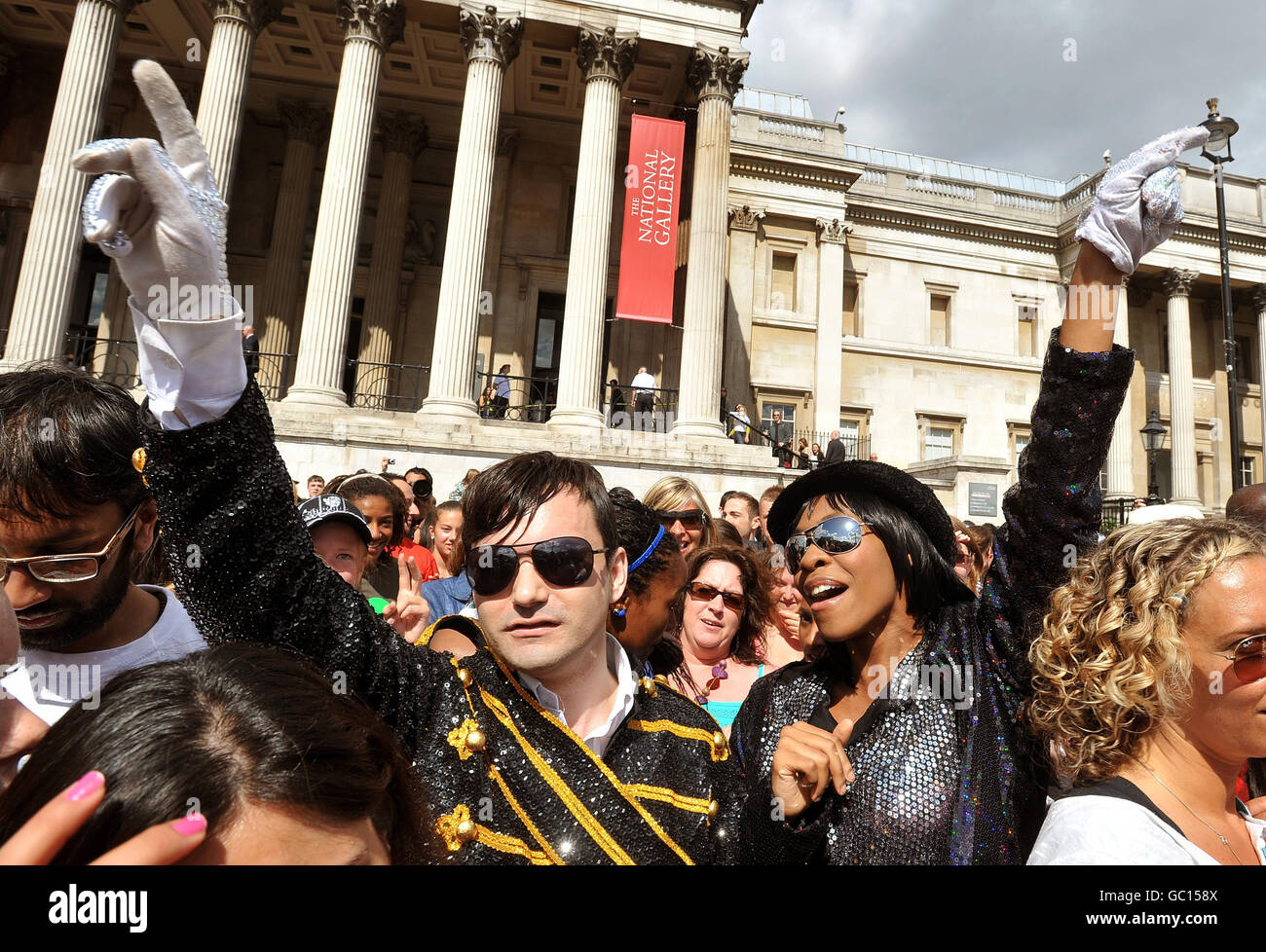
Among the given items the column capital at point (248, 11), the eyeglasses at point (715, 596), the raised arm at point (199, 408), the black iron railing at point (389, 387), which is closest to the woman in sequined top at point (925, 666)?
the raised arm at point (199, 408)

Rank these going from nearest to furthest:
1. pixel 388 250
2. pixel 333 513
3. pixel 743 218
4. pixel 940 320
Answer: pixel 333 513 < pixel 388 250 < pixel 743 218 < pixel 940 320

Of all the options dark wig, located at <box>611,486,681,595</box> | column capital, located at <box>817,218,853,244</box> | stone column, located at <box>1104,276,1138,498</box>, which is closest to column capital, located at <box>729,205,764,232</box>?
column capital, located at <box>817,218,853,244</box>

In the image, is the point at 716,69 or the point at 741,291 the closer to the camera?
the point at 716,69

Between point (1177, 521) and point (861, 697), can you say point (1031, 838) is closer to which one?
point (861, 697)

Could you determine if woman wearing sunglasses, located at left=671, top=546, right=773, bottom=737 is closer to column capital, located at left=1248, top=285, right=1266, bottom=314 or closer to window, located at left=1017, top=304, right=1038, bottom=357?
window, located at left=1017, top=304, right=1038, bottom=357

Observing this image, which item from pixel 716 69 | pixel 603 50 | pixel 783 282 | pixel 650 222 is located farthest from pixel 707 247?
pixel 783 282

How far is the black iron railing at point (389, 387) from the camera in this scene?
772 inches

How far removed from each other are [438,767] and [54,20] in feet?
80.9

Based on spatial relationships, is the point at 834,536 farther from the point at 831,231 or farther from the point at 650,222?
the point at 831,231

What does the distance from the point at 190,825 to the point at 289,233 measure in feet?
72.1

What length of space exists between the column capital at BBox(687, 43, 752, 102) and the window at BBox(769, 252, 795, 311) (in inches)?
351

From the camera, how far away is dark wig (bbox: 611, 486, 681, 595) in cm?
311

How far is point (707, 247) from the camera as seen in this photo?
17.1 meters

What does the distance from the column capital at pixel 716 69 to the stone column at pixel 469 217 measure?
390 cm
